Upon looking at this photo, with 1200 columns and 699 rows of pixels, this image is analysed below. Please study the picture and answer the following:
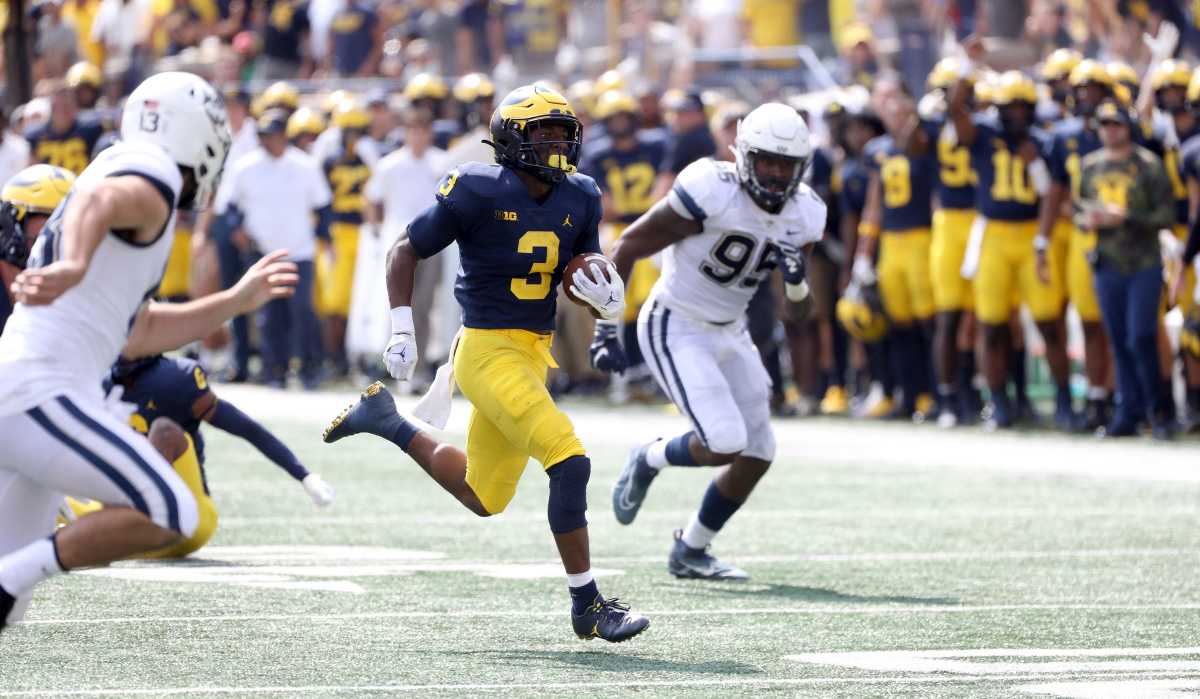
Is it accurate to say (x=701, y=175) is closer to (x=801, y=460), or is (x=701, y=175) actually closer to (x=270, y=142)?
(x=801, y=460)

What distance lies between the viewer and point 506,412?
6586 millimetres

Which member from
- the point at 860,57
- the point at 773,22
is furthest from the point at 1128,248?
the point at 773,22

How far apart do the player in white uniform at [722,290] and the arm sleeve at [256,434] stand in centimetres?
134

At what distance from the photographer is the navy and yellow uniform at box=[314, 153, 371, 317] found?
16.7 meters

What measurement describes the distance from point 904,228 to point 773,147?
638cm

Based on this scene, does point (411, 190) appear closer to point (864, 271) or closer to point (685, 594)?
point (864, 271)

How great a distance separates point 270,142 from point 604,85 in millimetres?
2452

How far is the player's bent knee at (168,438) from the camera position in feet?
23.1

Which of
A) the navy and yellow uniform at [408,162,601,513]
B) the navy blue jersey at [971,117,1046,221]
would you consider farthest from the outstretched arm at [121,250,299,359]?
the navy blue jersey at [971,117,1046,221]

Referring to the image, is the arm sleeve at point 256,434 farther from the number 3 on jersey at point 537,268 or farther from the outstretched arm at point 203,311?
the outstretched arm at point 203,311

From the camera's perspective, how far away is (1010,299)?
13.3 meters

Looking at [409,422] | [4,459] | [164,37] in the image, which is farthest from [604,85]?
[4,459]

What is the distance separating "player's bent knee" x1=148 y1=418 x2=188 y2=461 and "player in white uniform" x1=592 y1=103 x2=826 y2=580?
5.54ft

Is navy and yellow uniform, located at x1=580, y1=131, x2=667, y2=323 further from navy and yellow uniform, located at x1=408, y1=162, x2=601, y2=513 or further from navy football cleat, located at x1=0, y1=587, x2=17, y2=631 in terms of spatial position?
navy football cleat, located at x1=0, y1=587, x2=17, y2=631
